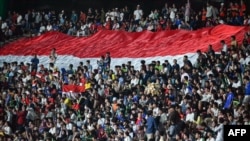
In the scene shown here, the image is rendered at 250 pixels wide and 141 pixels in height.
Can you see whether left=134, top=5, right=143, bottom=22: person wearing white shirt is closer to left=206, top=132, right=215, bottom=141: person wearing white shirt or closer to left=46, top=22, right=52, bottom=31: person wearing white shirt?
left=46, top=22, right=52, bottom=31: person wearing white shirt

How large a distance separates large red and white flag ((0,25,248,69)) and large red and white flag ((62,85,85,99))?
1141mm

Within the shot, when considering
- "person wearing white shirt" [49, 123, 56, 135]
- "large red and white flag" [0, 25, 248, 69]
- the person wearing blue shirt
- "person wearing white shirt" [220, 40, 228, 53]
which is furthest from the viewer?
"large red and white flag" [0, 25, 248, 69]

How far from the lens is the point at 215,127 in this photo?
12203 mm

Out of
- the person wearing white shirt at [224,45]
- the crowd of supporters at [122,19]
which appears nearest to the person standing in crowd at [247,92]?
the person wearing white shirt at [224,45]

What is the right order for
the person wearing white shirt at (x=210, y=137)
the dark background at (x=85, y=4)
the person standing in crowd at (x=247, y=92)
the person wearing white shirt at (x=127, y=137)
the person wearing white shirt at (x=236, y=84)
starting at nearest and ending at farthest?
the person wearing white shirt at (x=210, y=137), the person standing in crowd at (x=247, y=92), the person wearing white shirt at (x=236, y=84), the person wearing white shirt at (x=127, y=137), the dark background at (x=85, y=4)

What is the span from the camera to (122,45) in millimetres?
18969

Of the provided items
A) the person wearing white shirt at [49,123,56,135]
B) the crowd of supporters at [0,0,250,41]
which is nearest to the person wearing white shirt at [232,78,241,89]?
the crowd of supporters at [0,0,250,41]

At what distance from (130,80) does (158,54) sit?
1.69 m

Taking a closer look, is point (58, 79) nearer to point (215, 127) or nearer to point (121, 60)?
point (121, 60)

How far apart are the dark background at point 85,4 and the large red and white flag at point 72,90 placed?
4427 mm

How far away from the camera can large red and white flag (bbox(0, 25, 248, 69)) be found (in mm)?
16719

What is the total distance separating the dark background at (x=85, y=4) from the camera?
19.9 m

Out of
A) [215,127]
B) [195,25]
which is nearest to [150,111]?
[215,127]

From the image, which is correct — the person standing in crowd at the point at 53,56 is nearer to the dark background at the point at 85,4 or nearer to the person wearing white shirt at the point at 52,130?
the dark background at the point at 85,4
